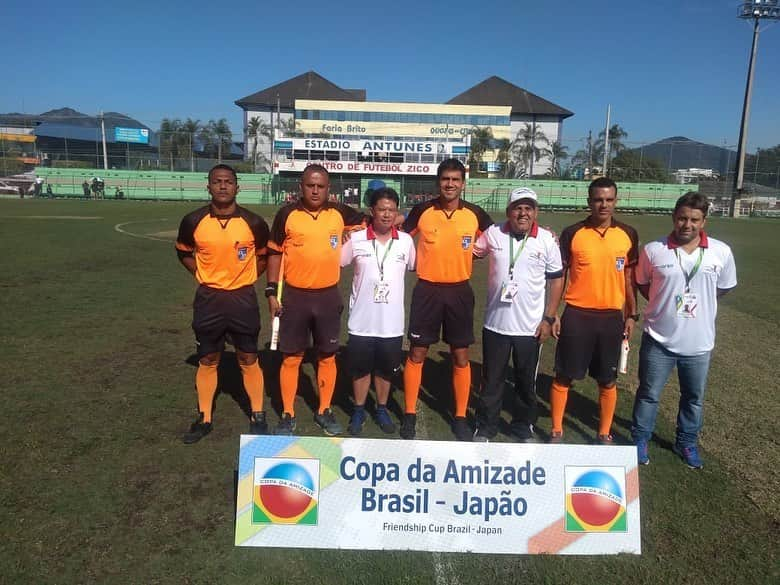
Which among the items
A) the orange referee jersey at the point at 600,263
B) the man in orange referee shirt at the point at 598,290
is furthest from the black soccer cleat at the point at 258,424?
the orange referee jersey at the point at 600,263

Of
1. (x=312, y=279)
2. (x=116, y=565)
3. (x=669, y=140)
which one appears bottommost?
(x=116, y=565)

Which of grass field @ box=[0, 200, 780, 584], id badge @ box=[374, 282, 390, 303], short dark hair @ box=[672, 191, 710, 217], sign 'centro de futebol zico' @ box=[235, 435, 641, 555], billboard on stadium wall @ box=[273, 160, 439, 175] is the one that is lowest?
grass field @ box=[0, 200, 780, 584]

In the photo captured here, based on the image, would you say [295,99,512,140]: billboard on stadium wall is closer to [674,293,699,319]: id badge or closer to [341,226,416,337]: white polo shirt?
[341,226,416,337]: white polo shirt

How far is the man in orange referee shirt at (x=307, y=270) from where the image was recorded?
4.11m

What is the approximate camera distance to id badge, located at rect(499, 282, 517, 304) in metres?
4.01

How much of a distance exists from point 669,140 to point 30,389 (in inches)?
2322

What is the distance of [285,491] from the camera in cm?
295

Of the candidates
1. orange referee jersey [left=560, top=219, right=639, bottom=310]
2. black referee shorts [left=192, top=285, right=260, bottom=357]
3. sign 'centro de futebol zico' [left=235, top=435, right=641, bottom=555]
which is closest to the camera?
sign 'centro de futebol zico' [left=235, top=435, right=641, bottom=555]

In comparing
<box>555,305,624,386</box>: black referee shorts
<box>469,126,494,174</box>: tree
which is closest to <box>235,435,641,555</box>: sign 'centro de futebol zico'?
<box>555,305,624,386</box>: black referee shorts

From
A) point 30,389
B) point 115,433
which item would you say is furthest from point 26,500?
point 30,389

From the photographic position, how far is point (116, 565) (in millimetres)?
2830

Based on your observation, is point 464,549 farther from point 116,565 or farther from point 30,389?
point 30,389

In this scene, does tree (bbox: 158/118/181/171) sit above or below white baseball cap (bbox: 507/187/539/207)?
above

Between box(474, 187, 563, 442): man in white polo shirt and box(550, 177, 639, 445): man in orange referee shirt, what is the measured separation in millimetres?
145
